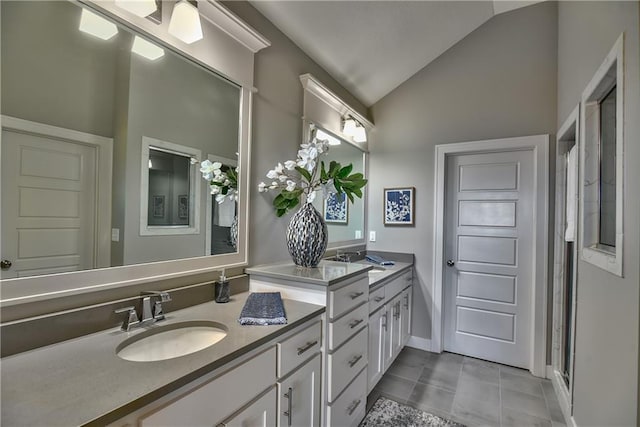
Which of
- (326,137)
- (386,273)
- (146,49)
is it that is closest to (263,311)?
(146,49)

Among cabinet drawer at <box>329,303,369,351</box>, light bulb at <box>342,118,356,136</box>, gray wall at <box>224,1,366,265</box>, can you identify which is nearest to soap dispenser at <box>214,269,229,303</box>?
gray wall at <box>224,1,366,265</box>

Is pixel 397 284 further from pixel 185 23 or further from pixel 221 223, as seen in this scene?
pixel 185 23

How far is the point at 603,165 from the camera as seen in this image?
1.50 metres

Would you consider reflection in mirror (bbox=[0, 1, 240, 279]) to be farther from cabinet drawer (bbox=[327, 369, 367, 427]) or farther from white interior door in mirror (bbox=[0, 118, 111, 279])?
cabinet drawer (bbox=[327, 369, 367, 427])

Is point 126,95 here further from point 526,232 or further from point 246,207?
point 526,232

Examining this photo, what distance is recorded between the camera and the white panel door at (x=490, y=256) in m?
2.71

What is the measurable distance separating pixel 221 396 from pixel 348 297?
2.90 ft

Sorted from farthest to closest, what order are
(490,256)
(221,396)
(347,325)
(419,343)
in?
(419,343) → (490,256) → (347,325) → (221,396)

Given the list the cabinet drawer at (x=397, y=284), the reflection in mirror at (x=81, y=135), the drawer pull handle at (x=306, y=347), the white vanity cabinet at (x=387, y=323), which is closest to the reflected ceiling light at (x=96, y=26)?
the reflection in mirror at (x=81, y=135)

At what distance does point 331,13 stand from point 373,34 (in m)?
0.48

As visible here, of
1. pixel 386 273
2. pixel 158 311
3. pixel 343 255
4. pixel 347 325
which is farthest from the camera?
pixel 343 255

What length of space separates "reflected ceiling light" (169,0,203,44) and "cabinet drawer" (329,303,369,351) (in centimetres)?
153

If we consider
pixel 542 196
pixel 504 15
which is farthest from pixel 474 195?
pixel 504 15

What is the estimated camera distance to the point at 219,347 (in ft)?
3.26
